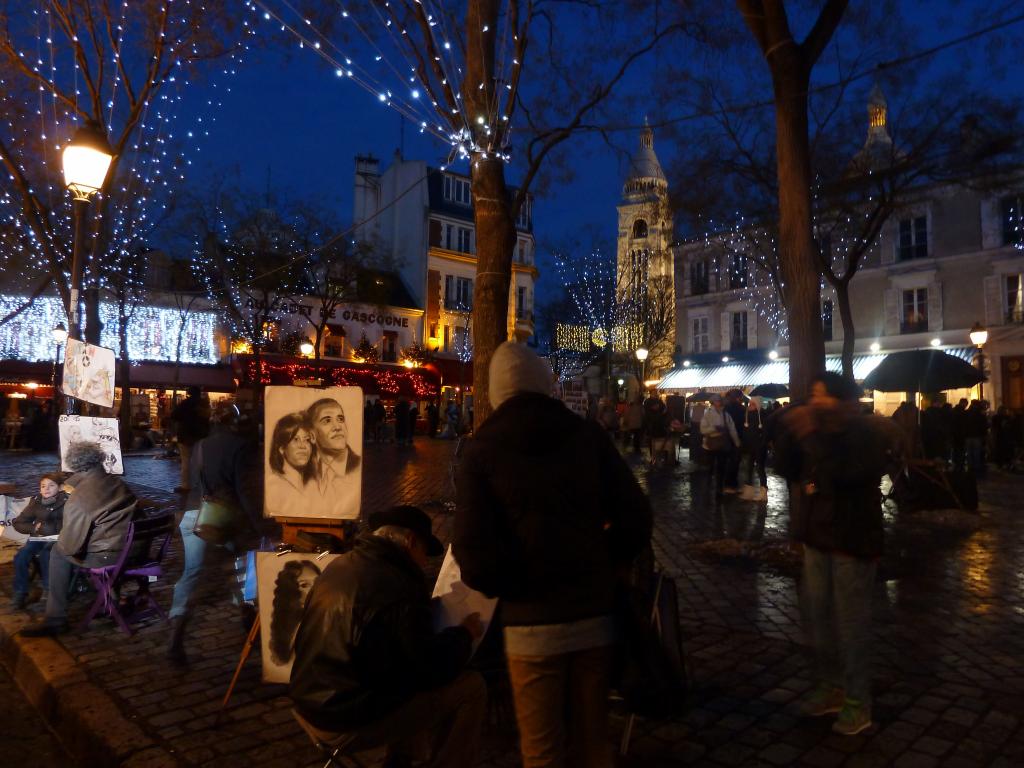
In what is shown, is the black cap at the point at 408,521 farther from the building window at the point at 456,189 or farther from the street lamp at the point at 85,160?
the building window at the point at 456,189

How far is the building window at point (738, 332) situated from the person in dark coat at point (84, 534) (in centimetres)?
3264

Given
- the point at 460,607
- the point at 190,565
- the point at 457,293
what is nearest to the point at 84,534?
the point at 190,565

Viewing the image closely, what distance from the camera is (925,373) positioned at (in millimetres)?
14242

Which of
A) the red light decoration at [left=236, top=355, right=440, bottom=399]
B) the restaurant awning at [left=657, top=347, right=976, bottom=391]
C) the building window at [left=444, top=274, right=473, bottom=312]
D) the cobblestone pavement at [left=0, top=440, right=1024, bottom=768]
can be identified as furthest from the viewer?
the building window at [left=444, top=274, right=473, bottom=312]

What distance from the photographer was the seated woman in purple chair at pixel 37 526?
6.14m

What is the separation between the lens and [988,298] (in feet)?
90.9

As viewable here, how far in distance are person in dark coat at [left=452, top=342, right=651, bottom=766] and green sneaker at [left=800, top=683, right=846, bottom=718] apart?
80.4 inches

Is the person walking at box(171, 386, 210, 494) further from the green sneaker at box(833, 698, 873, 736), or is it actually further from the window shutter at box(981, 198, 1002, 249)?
the window shutter at box(981, 198, 1002, 249)

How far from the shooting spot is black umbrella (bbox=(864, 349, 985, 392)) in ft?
46.2

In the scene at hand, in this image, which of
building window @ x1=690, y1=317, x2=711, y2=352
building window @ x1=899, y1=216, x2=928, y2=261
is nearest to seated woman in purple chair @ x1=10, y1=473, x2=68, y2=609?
building window @ x1=899, y1=216, x2=928, y2=261

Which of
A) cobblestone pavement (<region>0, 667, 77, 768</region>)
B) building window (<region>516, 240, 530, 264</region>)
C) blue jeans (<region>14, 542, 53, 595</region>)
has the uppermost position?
building window (<region>516, 240, 530, 264</region>)

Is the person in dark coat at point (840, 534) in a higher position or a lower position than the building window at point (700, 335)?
lower

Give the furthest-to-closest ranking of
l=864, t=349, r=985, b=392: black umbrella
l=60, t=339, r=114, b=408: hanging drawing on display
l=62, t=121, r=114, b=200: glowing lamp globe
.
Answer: l=864, t=349, r=985, b=392: black umbrella → l=62, t=121, r=114, b=200: glowing lamp globe → l=60, t=339, r=114, b=408: hanging drawing on display

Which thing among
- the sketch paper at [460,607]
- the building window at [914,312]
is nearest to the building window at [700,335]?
the building window at [914,312]
